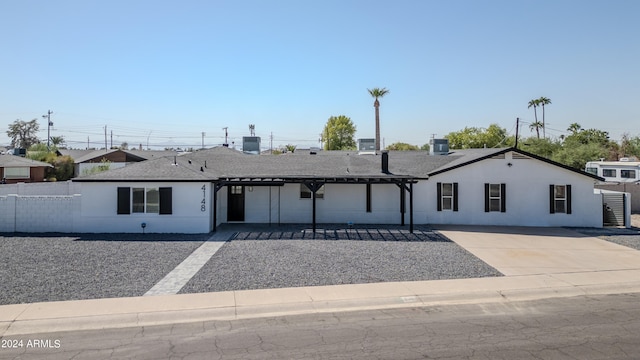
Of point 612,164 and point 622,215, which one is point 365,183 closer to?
point 622,215

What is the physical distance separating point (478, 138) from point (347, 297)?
7651cm

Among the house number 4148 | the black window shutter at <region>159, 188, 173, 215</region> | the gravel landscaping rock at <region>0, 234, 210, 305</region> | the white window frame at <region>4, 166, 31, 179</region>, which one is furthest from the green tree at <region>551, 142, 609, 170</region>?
the white window frame at <region>4, 166, 31, 179</region>

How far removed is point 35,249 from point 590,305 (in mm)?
16913

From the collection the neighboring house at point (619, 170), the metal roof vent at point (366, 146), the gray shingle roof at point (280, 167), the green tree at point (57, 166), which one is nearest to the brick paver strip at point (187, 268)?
the gray shingle roof at point (280, 167)

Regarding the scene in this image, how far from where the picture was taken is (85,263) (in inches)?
502

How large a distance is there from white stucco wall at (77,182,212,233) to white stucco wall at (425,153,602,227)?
37.6 ft

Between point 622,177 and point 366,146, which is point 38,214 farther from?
point 622,177

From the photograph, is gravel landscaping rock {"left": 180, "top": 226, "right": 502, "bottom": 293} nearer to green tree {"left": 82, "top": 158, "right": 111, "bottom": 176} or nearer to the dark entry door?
the dark entry door

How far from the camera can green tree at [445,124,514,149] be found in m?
78.9

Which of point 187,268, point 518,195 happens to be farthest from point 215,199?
point 518,195

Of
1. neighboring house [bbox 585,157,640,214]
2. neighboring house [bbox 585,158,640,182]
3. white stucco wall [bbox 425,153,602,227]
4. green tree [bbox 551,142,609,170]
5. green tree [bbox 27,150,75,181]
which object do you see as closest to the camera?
white stucco wall [bbox 425,153,602,227]

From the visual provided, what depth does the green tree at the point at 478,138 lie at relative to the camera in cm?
7894

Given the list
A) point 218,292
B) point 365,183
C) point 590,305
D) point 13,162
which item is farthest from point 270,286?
point 13,162

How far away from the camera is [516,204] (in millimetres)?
21484
